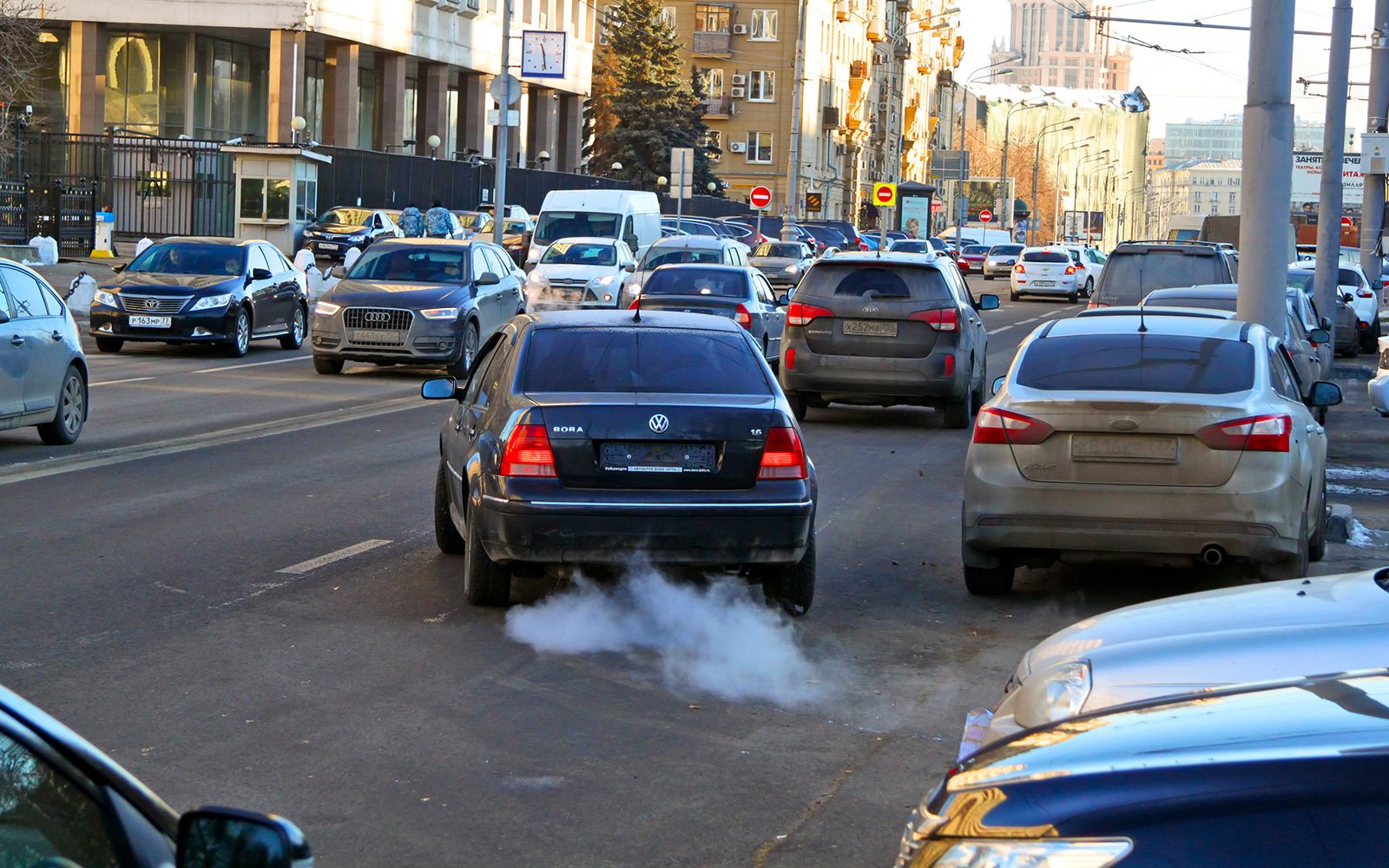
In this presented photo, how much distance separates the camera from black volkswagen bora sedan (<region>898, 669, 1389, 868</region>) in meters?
2.59

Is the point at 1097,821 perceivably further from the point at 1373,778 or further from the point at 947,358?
the point at 947,358

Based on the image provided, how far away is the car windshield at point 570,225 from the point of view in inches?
1612

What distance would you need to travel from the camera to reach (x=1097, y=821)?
2.76 meters

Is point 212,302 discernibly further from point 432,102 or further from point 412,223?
point 432,102

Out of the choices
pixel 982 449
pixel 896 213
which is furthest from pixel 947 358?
pixel 896 213

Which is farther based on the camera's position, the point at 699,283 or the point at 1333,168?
the point at 1333,168

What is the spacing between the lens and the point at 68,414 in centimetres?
1469

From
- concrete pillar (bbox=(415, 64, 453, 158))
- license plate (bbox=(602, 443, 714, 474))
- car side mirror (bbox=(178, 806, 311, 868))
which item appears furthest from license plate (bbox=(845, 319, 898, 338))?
concrete pillar (bbox=(415, 64, 453, 158))

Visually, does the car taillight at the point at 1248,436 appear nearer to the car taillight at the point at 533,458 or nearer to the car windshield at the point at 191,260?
the car taillight at the point at 533,458

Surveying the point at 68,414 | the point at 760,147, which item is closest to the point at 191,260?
the point at 68,414

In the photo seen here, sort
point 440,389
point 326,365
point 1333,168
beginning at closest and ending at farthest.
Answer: point 440,389 → point 326,365 → point 1333,168

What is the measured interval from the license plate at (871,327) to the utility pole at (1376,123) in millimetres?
19711

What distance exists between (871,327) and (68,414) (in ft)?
24.7

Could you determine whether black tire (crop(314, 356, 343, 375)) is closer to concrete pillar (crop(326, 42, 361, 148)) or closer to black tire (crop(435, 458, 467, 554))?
black tire (crop(435, 458, 467, 554))
